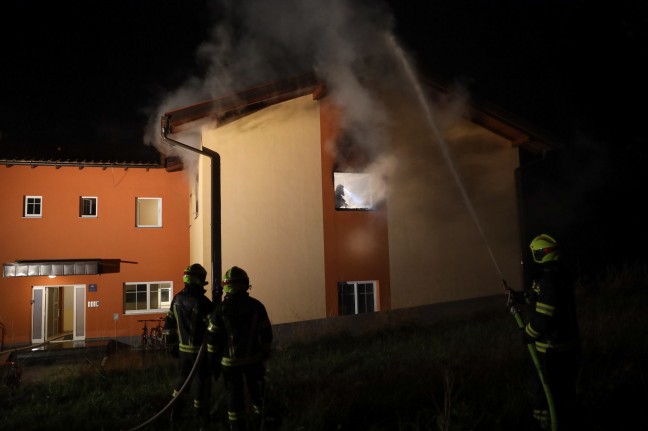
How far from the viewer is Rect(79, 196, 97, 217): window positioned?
14.6m

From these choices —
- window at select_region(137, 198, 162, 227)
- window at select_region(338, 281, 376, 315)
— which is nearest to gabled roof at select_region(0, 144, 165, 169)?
window at select_region(137, 198, 162, 227)

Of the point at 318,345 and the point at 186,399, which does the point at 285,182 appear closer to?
the point at 318,345

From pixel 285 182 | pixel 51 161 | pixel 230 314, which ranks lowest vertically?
pixel 230 314

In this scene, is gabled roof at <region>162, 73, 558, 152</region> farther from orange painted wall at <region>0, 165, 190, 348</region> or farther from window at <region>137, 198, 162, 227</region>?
window at <region>137, 198, 162, 227</region>

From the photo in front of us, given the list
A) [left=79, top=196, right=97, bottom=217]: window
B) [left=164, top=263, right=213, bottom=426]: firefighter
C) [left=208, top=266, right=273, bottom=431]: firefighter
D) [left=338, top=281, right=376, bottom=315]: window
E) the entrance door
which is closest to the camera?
[left=208, top=266, right=273, bottom=431]: firefighter

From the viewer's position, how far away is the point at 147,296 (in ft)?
48.7

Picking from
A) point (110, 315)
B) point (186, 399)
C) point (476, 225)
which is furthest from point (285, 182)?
point (110, 315)

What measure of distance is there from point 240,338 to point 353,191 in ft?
23.5

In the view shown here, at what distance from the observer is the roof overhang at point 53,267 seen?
513 inches

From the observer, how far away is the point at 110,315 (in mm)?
14336

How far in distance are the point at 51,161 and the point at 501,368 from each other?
1283 cm

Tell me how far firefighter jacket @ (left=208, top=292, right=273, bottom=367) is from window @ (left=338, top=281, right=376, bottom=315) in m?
6.43

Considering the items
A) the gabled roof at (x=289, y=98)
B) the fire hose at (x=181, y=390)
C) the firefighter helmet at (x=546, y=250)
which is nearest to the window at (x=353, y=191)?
the gabled roof at (x=289, y=98)

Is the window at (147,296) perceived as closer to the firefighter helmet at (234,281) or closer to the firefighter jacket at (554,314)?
the firefighter helmet at (234,281)
